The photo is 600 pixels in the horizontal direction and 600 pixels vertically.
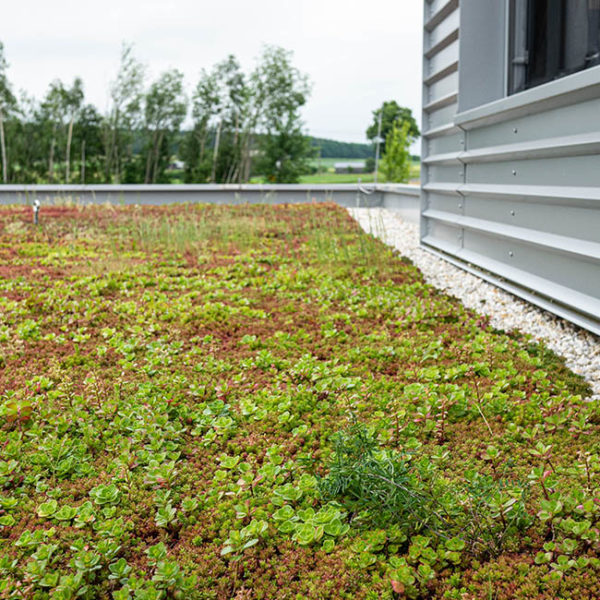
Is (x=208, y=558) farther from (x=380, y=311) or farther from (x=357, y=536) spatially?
(x=380, y=311)

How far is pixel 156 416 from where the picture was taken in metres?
2.88

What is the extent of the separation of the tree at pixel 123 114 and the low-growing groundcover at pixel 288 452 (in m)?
21.5

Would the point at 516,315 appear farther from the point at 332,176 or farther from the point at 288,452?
the point at 332,176

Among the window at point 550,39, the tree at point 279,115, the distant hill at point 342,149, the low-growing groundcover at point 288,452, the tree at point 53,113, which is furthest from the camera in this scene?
the distant hill at point 342,149

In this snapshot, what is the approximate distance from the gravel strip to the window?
201cm

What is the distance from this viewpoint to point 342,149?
34062 millimetres

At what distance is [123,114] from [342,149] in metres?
14.0

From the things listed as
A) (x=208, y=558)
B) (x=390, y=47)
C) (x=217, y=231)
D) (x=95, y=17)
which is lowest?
(x=208, y=558)

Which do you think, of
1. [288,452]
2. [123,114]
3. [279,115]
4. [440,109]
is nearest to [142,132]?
[123,114]

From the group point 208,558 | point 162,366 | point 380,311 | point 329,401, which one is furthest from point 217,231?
point 208,558

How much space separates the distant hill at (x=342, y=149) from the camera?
3203 centimetres

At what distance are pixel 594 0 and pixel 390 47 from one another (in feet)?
66.5

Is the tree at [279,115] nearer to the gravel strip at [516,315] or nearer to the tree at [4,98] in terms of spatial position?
the tree at [4,98]

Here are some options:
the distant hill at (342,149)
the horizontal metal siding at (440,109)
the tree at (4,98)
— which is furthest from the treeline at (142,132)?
the horizontal metal siding at (440,109)
